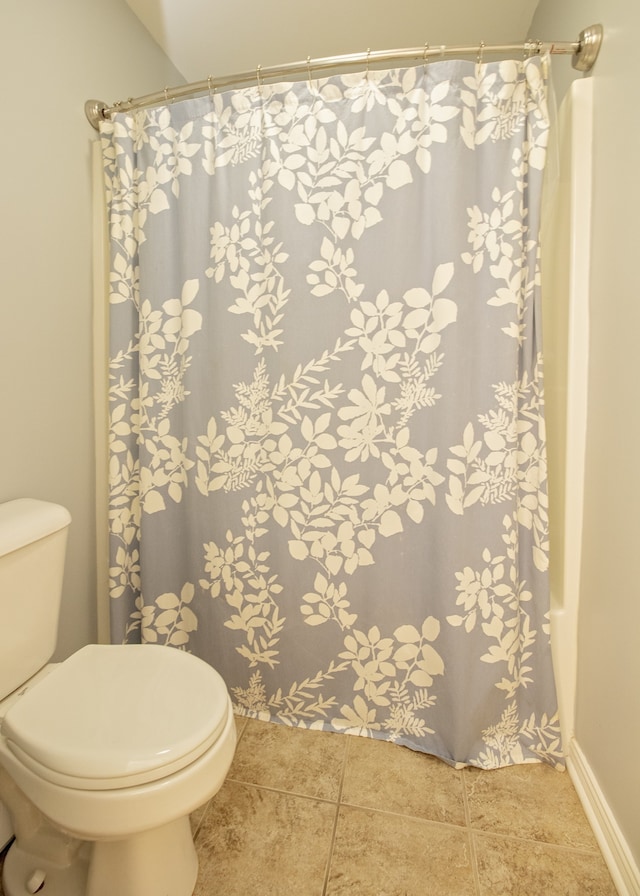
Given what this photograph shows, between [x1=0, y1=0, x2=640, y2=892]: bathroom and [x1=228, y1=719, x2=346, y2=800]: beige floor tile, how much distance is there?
643 millimetres

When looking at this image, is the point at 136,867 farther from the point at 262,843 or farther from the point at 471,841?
the point at 471,841

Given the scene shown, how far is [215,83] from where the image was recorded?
1.27 m

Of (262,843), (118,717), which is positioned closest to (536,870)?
(262,843)

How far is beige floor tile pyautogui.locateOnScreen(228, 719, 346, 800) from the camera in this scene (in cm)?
126

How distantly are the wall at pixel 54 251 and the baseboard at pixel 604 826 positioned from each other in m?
1.53

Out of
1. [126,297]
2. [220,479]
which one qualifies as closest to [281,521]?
[220,479]

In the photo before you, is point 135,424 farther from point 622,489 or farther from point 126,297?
point 622,489

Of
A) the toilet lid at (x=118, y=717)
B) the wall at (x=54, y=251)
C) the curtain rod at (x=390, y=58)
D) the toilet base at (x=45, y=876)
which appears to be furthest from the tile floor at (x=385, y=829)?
the curtain rod at (x=390, y=58)

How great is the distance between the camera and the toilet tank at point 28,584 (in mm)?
1000

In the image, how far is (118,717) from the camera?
900 millimetres

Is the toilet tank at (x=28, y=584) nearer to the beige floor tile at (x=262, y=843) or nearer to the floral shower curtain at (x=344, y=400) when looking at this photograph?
the floral shower curtain at (x=344, y=400)

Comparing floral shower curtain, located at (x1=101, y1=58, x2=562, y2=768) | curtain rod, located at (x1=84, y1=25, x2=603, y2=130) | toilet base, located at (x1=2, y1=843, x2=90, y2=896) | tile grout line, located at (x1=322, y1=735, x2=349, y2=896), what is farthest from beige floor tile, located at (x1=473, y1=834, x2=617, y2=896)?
curtain rod, located at (x1=84, y1=25, x2=603, y2=130)

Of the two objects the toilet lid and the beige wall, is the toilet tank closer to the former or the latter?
the toilet lid

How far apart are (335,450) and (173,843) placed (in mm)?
995
